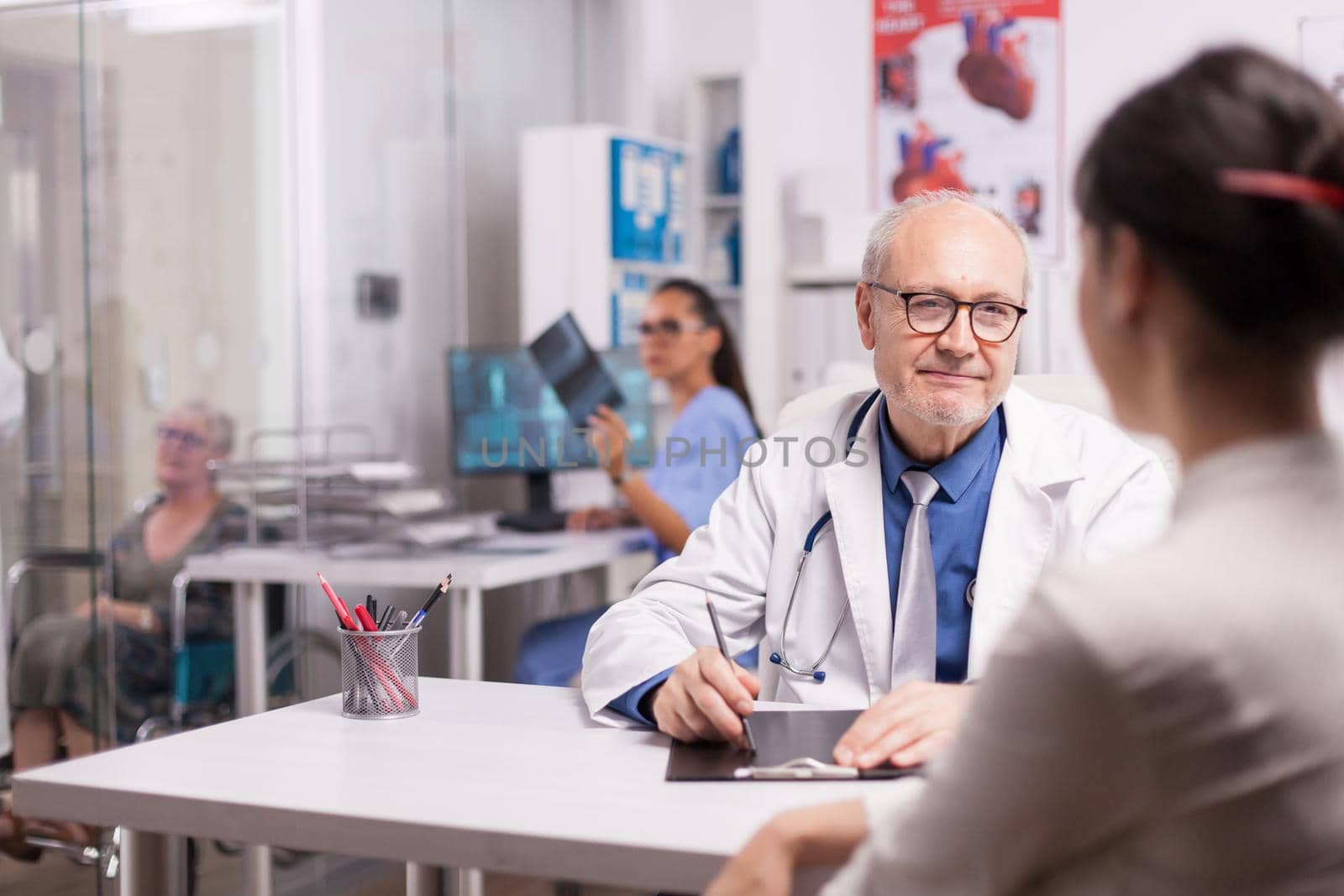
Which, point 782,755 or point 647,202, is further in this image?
point 647,202

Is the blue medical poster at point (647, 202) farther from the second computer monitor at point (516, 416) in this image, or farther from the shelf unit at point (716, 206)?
Result: the second computer monitor at point (516, 416)

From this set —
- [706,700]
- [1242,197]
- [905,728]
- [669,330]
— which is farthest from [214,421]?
[1242,197]

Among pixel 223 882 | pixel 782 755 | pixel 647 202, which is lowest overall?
pixel 223 882

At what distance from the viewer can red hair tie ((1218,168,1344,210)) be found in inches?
26.0

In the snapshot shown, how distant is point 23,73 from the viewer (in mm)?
2801

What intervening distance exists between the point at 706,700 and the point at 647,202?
355 centimetres

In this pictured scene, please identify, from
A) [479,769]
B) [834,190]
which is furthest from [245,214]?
[479,769]

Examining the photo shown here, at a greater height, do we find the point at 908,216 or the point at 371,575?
the point at 908,216

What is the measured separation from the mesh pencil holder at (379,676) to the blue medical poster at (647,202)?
3.13 meters

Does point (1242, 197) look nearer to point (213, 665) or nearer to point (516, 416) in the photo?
point (213, 665)

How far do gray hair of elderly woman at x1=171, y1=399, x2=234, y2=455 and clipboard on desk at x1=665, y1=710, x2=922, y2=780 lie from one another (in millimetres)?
2396

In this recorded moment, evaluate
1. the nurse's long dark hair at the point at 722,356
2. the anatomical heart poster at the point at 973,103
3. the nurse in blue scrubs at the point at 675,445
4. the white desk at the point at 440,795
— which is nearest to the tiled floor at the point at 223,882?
the nurse in blue scrubs at the point at 675,445

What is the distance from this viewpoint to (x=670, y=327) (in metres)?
3.82

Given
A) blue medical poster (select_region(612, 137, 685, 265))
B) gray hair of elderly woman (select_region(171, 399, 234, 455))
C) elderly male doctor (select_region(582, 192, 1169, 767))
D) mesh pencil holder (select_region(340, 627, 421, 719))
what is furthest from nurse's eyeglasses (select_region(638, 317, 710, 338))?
mesh pencil holder (select_region(340, 627, 421, 719))
